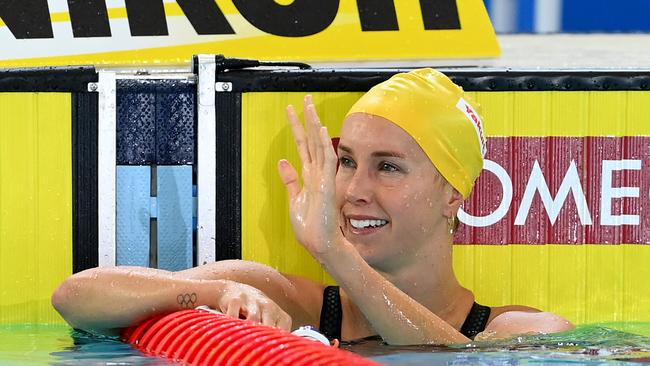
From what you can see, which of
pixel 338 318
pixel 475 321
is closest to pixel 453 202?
pixel 475 321

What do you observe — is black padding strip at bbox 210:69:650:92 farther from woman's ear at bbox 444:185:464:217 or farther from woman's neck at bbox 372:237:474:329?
woman's neck at bbox 372:237:474:329

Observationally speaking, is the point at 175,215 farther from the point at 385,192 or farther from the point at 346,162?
the point at 385,192

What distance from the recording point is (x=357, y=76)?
12.3 feet

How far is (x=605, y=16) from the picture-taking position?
6.38m

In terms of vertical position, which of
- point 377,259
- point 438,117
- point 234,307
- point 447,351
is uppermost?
point 438,117

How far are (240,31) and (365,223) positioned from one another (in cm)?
102

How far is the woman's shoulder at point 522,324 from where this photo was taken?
331cm

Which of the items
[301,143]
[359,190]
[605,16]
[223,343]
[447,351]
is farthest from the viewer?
[605,16]

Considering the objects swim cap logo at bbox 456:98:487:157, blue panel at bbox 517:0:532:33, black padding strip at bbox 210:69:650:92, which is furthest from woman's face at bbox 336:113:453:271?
blue panel at bbox 517:0:532:33

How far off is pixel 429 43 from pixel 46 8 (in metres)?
1.22

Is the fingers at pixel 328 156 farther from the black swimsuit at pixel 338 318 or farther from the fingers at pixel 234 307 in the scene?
the black swimsuit at pixel 338 318

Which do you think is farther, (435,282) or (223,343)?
(435,282)

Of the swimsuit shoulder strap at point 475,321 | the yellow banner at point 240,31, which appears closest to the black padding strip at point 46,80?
the yellow banner at point 240,31

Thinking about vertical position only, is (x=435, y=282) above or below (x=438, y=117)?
below
